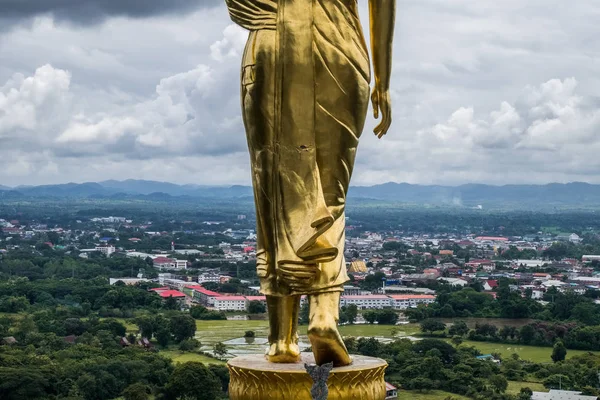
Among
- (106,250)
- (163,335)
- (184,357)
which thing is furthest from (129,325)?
(106,250)

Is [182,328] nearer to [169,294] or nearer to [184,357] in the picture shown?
[184,357]

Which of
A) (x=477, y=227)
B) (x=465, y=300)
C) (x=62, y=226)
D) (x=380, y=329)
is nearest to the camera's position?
(x=380, y=329)

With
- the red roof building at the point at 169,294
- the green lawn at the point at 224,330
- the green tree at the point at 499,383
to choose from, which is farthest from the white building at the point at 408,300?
the green tree at the point at 499,383

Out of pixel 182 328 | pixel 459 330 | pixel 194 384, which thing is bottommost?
pixel 459 330

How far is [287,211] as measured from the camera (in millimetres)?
9445

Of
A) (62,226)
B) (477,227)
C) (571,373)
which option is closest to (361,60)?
(571,373)

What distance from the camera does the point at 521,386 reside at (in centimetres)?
4209

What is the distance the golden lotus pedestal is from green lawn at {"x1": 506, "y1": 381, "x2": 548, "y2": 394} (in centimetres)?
3214

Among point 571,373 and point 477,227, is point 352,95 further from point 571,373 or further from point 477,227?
point 477,227

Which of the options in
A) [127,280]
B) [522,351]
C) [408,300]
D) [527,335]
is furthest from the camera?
[127,280]

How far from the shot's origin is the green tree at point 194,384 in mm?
33531

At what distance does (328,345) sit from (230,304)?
5921 cm

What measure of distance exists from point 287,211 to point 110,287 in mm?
59451

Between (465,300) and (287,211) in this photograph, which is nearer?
(287,211)
